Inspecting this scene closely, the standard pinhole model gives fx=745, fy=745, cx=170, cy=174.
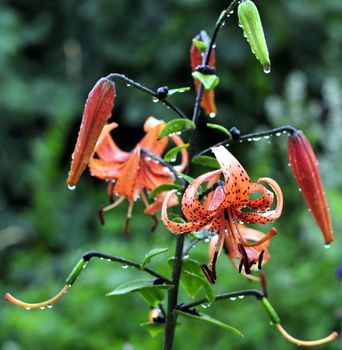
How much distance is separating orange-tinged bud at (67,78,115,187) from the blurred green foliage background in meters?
1.20

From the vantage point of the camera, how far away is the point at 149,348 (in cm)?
203

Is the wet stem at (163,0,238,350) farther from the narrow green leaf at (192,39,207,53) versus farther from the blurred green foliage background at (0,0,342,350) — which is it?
the blurred green foliage background at (0,0,342,350)

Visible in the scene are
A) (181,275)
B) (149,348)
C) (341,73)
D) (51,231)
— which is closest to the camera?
(181,275)

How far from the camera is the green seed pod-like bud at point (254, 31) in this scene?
2.94 ft

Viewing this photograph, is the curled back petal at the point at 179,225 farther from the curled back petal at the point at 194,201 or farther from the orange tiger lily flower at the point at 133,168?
the orange tiger lily flower at the point at 133,168

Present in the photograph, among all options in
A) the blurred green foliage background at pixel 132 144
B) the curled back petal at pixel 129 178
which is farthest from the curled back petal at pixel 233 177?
the blurred green foliage background at pixel 132 144

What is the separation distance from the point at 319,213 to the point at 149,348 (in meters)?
1.23

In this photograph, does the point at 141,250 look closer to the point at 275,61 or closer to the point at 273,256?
the point at 273,256

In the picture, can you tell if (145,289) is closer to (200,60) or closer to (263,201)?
(263,201)

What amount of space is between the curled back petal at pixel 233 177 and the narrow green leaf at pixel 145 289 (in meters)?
0.16

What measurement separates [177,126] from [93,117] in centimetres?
11

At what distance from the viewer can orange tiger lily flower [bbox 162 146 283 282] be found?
0.85 meters

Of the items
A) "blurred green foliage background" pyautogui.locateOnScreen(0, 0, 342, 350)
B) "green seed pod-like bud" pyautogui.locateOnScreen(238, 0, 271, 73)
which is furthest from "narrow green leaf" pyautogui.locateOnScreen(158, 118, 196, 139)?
"blurred green foliage background" pyautogui.locateOnScreen(0, 0, 342, 350)

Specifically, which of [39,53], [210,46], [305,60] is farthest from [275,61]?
[210,46]
